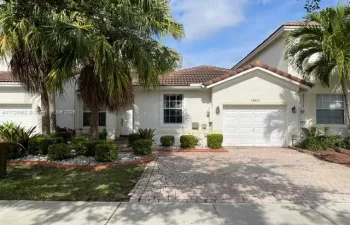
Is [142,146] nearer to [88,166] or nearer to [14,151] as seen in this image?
[88,166]

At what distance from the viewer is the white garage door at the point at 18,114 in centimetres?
1784

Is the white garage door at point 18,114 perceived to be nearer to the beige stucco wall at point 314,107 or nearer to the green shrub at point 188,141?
the green shrub at point 188,141

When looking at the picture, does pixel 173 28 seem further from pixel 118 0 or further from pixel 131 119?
pixel 131 119

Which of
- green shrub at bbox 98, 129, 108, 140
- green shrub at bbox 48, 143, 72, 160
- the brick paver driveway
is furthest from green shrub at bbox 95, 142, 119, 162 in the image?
green shrub at bbox 98, 129, 108, 140

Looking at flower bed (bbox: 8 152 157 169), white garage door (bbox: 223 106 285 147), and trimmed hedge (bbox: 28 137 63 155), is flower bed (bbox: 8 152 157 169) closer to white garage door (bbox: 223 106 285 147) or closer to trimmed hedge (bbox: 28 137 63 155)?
trimmed hedge (bbox: 28 137 63 155)

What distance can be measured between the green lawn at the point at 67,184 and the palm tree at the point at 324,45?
8848 millimetres

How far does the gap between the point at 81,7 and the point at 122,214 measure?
19.0ft

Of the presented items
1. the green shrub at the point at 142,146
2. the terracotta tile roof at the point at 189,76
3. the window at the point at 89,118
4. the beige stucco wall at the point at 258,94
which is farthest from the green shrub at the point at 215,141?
the window at the point at 89,118

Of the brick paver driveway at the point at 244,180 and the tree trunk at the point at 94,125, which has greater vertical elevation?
the tree trunk at the point at 94,125

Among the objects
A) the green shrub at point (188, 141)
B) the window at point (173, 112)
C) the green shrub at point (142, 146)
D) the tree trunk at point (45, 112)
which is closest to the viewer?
the green shrub at point (142, 146)

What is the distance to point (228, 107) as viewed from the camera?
1658 centimetres

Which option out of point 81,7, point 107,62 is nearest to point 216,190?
point 107,62

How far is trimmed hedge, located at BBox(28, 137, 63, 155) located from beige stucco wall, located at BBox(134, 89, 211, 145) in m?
5.70

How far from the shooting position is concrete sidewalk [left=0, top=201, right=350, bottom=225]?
17.9 ft
